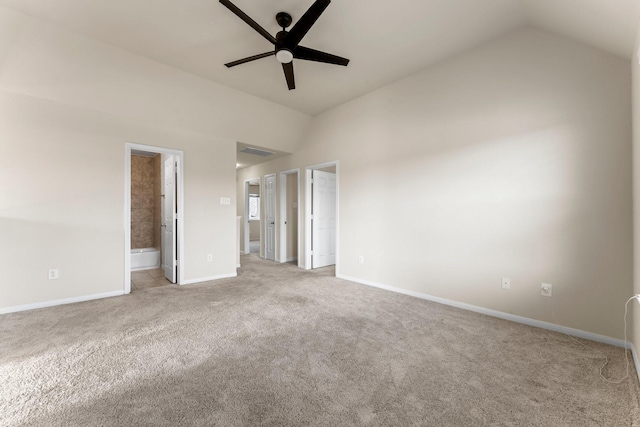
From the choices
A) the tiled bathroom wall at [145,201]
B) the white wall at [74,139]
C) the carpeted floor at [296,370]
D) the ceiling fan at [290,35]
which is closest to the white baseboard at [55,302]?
the white wall at [74,139]

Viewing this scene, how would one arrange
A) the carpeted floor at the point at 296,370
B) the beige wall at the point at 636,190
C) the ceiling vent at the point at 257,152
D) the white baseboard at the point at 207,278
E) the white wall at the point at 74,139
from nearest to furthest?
the carpeted floor at the point at 296,370 → the beige wall at the point at 636,190 → the white wall at the point at 74,139 → the white baseboard at the point at 207,278 → the ceiling vent at the point at 257,152

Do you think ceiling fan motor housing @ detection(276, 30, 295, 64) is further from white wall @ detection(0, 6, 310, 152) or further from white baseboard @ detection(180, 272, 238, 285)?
white baseboard @ detection(180, 272, 238, 285)

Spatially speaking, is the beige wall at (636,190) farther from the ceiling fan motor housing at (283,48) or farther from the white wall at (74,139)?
the white wall at (74,139)

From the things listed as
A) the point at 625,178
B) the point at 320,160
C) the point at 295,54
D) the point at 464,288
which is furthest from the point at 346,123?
the point at 625,178

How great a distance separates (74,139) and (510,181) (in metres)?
5.18

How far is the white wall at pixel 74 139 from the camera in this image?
2.82m

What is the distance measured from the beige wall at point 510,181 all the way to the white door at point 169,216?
3.15 m

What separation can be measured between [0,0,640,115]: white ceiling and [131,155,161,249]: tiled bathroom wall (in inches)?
132

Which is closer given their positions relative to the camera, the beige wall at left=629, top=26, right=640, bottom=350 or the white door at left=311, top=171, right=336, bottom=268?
the beige wall at left=629, top=26, right=640, bottom=350

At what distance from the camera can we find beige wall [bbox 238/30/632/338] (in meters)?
2.29

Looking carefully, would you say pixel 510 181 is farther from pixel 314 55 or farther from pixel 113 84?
pixel 113 84

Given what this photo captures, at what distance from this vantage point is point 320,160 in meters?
5.03

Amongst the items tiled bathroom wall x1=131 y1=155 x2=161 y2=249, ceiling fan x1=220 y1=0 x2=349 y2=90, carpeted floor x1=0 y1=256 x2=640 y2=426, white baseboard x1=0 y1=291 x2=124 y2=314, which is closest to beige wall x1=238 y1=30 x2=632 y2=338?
carpeted floor x1=0 y1=256 x2=640 y2=426

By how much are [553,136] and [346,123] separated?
2.83 m
